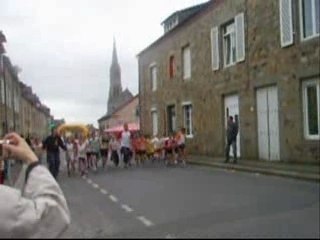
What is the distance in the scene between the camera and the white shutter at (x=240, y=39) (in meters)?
26.4

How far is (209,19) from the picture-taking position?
30578 millimetres

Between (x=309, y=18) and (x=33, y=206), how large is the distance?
1996 cm

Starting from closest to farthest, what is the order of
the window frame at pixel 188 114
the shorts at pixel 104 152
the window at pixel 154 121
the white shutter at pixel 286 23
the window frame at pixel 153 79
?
the white shutter at pixel 286 23, the shorts at pixel 104 152, the window frame at pixel 188 114, the window frame at pixel 153 79, the window at pixel 154 121

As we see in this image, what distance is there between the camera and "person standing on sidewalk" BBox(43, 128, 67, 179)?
2150 centimetres

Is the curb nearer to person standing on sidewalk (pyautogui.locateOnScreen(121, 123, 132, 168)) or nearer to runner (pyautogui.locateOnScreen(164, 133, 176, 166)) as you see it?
runner (pyautogui.locateOnScreen(164, 133, 176, 166))

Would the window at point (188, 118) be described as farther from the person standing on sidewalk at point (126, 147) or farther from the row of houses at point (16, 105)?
the row of houses at point (16, 105)

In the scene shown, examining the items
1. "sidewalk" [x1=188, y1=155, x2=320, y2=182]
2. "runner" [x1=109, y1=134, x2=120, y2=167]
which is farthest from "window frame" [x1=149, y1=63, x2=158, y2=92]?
"sidewalk" [x1=188, y1=155, x2=320, y2=182]

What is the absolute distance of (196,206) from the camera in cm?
1285

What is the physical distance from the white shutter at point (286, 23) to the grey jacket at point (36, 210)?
66.0 feet

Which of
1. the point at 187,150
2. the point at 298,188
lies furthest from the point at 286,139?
the point at 187,150

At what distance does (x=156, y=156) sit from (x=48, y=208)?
2998cm

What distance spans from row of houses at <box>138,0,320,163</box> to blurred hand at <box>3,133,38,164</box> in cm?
1843

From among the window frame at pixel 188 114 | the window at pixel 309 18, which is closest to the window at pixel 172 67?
the window frame at pixel 188 114

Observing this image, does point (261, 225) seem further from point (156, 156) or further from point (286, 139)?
point (156, 156)
